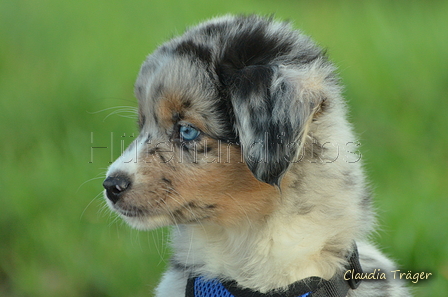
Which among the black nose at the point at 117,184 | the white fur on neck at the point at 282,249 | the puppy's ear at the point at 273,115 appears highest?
the puppy's ear at the point at 273,115

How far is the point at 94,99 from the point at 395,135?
3317 millimetres

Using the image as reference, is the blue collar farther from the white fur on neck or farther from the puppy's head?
the puppy's head

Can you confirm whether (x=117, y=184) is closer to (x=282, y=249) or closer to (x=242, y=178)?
(x=242, y=178)

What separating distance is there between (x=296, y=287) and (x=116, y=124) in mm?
3472

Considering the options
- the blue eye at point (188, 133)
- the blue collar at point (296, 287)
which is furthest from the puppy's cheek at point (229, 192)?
the blue collar at point (296, 287)

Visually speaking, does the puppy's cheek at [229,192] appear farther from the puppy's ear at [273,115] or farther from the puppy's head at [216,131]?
the puppy's ear at [273,115]

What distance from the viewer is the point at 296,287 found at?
8.71ft

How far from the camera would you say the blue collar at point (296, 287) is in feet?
8.67

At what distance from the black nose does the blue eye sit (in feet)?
1.12

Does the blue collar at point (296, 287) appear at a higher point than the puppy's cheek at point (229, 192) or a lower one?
lower

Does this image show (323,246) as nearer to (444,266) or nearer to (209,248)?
(209,248)

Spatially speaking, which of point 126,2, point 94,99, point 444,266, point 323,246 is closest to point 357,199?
point 323,246

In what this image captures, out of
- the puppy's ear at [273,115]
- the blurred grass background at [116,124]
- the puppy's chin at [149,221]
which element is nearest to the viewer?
the puppy's ear at [273,115]

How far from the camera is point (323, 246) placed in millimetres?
2725
